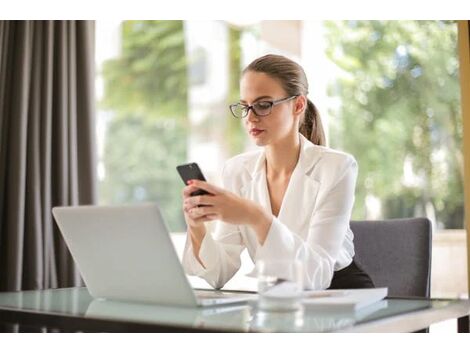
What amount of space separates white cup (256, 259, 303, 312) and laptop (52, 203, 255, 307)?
14 cm

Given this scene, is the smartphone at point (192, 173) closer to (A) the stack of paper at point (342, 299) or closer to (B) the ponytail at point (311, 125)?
(A) the stack of paper at point (342, 299)

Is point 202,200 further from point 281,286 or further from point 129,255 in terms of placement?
point 281,286

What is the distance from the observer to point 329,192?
179 cm

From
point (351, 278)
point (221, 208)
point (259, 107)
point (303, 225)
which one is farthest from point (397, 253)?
point (221, 208)

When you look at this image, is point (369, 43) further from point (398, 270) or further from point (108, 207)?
point (108, 207)

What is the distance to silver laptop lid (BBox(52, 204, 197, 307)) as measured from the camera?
3.84ft

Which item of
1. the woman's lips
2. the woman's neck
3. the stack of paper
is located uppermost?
the woman's lips

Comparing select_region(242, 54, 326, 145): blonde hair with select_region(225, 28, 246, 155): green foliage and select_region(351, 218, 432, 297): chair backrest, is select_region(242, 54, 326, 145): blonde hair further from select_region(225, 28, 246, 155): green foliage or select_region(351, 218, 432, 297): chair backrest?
select_region(225, 28, 246, 155): green foliage

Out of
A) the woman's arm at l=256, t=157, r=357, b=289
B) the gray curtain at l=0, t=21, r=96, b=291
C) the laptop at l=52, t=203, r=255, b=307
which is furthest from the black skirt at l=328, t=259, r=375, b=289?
the gray curtain at l=0, t=21, r=96, b=291

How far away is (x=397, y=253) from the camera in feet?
6.23

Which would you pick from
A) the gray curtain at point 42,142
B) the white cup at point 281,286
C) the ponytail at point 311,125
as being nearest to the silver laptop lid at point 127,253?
the white cup at point 281,286

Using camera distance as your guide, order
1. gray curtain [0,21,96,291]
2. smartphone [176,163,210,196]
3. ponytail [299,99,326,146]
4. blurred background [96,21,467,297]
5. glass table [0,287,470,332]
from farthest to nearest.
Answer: blurred background [96,21,467,297] < gray curtain [0,21,96,291] < ponytail [299,99,326,146] < smartphone [176,163,210,196] < glass table [0,287,470,332]

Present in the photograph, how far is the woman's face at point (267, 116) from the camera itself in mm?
1859
